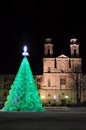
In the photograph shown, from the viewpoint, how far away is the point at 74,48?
127125 millimetres

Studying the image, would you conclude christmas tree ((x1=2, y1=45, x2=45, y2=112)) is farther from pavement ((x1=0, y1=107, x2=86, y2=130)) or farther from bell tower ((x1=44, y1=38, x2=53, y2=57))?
bell tower ((x1=44, y1=38, x2=53, y2=57))

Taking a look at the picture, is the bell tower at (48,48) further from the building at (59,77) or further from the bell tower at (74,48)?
the bell tower at (74,48)

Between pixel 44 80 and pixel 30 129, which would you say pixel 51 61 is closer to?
pixel 44 80

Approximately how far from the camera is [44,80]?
128m

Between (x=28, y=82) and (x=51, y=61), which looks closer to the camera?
(x=28, y=82)

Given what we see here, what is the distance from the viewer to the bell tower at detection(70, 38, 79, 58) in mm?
126500

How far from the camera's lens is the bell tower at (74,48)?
415ft

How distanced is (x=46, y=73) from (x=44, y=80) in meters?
1.86

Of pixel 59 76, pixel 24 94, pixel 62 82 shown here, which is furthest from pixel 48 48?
pixel 24 94

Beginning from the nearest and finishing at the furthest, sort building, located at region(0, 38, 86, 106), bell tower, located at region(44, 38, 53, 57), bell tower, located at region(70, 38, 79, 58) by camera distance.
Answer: bell tower, located at region(44, 38, 53, 57), building, located at region(0, 38, 86, 106), bell tower, located at region(70, 38, 79, 58)

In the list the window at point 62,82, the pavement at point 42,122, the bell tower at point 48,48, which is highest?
the bell tower at point 48,48

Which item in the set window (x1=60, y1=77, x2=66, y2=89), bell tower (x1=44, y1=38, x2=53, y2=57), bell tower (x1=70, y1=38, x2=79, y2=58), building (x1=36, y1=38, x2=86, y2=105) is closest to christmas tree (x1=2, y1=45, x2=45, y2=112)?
building (x1=36, y1=38, x2=86, y2=105)

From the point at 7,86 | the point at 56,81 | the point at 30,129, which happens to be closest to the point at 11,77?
the point at 7,86

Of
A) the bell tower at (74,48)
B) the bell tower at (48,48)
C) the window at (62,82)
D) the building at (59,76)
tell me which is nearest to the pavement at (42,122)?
the bell tower at (48,48)
